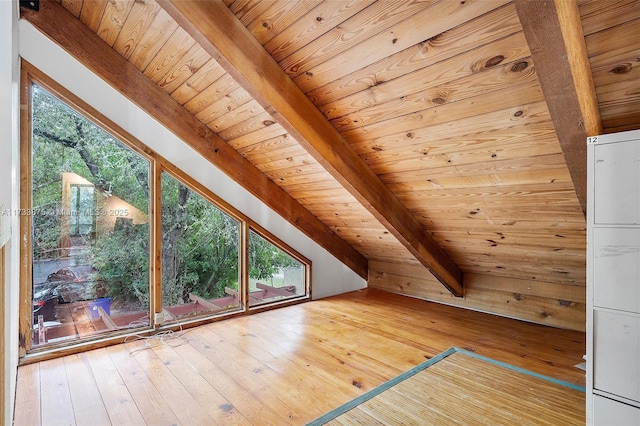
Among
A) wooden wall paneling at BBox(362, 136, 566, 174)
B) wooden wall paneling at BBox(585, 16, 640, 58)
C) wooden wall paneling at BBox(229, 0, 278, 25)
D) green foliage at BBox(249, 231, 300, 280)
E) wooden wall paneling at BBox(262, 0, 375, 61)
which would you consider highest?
wooden wall paneling at BBox(229, 0, 278, 25)

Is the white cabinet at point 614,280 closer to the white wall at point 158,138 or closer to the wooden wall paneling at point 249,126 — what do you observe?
the wooden wall paneling at point 249,126

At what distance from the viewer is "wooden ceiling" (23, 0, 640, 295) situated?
1.36m

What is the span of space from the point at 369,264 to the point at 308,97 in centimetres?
293

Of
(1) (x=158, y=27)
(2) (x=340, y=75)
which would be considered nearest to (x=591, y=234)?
(2) (x=340, y=75)

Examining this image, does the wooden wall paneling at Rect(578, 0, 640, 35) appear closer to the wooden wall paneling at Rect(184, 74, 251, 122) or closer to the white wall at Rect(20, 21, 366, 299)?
the wooden wall paneling at Rect(184, 74, 251, 122)

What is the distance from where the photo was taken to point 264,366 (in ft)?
7.25

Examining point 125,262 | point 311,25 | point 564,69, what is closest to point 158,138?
point 125,262

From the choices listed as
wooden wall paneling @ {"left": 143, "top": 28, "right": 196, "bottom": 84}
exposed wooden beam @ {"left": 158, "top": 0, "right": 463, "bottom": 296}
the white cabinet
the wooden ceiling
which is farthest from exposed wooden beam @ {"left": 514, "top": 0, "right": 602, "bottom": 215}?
wooden wall paneling @ {"left": 143, "top": 28, "right": 196, "bottom": 84}

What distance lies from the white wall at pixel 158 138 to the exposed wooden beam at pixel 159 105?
11cm

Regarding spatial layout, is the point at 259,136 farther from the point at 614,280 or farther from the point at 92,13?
the point at 614,280

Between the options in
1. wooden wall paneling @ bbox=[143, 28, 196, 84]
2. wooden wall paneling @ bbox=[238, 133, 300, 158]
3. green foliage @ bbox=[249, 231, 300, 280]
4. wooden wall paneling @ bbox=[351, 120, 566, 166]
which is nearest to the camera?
wooden wall paneling @ bbox=[351, 120, 566, 166]

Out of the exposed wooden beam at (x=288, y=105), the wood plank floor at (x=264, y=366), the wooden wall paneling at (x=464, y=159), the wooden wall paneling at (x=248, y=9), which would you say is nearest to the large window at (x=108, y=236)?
the wood plank floor at (x=264, y=366)

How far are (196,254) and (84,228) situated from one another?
877 mm

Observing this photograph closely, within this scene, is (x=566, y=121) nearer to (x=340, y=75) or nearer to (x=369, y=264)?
(x=340, y=75)
